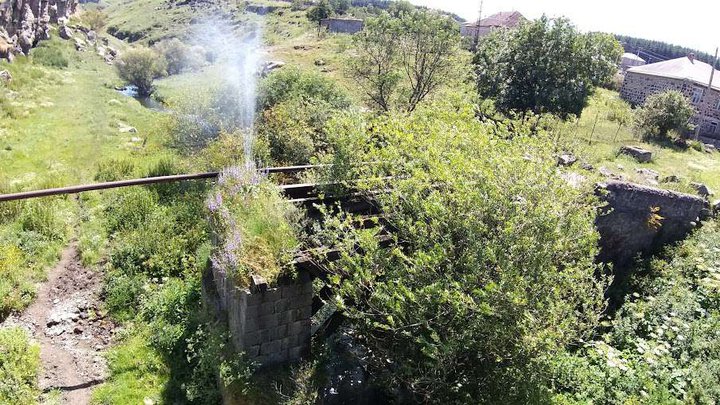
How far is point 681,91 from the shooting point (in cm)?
3616

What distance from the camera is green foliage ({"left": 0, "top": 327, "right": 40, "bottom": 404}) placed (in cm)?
689

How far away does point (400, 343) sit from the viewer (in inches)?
218

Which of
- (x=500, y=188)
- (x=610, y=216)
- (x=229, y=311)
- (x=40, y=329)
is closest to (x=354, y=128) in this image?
(x=500, y=188)

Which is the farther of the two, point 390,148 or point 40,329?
point 40,329

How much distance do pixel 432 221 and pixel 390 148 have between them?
1670 millimetres

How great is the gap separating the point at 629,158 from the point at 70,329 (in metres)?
Result: 21.5

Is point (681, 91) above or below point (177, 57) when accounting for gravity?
above

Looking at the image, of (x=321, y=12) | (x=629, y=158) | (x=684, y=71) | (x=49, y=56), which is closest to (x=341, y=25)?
(x=321, y=12)

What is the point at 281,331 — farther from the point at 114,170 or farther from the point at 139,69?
the point at 139,69

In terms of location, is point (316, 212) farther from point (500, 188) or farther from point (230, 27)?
point (230, 27)

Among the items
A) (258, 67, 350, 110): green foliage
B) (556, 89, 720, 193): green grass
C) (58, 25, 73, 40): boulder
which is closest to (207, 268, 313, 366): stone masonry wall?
(556, 89, 720, 193): green grass

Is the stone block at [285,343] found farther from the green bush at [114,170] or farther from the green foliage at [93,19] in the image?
Result: the green foliage at [93,19]

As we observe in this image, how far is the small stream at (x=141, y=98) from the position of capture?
38.9 meters

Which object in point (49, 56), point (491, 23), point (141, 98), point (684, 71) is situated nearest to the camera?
point (684, 71)
